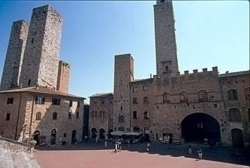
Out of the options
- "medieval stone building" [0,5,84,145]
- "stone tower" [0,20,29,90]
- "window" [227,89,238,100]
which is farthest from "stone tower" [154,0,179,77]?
"stone tower" [0,20,29,90]

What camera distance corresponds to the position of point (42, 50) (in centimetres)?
3319

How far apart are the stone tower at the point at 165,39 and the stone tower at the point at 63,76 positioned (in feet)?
73.6

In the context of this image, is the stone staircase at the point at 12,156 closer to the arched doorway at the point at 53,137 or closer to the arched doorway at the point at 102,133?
the arched doorway at the point at 53,137

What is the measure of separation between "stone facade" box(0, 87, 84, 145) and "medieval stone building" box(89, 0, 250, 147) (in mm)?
8982

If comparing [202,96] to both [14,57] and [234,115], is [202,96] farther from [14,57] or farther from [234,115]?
[14,57]

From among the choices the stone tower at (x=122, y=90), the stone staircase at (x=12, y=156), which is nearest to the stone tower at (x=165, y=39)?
the stone tower at (x=122, y=90)

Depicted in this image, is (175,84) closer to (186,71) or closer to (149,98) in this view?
(186,71)

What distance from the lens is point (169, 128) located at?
29250mm

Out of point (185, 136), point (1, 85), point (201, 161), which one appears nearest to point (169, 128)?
point (185, 136)

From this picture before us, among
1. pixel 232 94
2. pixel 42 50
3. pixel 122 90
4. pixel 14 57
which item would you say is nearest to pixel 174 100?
pixel 232 94

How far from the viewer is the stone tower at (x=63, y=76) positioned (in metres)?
40.6

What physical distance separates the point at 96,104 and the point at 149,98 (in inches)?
515

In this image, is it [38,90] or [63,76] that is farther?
[63,76]

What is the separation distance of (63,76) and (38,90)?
13786 mm
